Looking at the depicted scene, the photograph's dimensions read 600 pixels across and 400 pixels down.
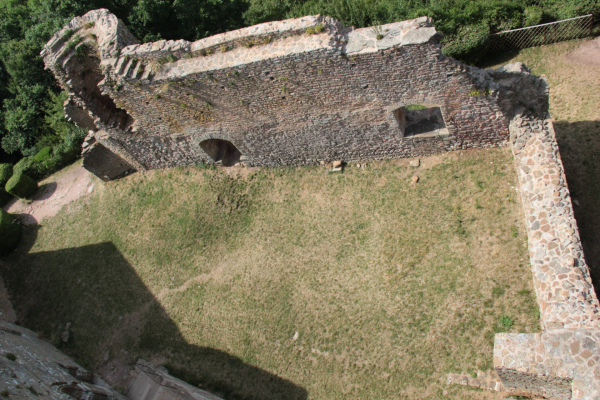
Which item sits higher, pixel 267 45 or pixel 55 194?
pixel 267 45

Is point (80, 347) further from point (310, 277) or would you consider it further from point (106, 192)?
point (310, 277)

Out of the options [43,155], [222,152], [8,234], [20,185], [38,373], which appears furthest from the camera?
[43,155]

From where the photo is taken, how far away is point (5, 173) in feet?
59.0

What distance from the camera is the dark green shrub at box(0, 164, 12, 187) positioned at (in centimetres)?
1777

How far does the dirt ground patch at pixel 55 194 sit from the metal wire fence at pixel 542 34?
1394 cm

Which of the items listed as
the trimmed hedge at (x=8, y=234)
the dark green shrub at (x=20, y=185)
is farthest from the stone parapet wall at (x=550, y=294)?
the dark green shrub at (x=20, y=185)

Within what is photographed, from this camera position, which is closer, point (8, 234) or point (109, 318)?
point (109, 318)

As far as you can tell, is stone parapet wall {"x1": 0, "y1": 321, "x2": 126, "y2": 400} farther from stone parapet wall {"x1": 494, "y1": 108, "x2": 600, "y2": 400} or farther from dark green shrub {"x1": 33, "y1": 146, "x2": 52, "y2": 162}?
dark green shrub {"x1": 33, "y1": 146, "x2": 52, "y2": 162}

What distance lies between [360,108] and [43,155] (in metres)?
14.2

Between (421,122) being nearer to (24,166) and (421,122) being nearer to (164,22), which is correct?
(164,22)

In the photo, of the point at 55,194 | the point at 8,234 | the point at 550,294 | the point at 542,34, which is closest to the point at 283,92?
the point at 550,294

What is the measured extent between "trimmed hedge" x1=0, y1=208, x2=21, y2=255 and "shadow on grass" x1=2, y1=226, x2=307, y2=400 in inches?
12.5

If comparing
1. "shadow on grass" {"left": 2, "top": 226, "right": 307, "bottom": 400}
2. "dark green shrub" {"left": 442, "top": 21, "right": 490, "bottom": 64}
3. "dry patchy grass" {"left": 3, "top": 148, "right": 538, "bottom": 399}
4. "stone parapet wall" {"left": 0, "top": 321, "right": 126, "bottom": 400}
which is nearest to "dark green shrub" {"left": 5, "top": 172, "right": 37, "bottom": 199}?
"shadow on grass" {"left": 2, "top": 226, "right": 307, "bottom": 400}

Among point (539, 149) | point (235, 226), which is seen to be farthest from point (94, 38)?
point (539, 149)
